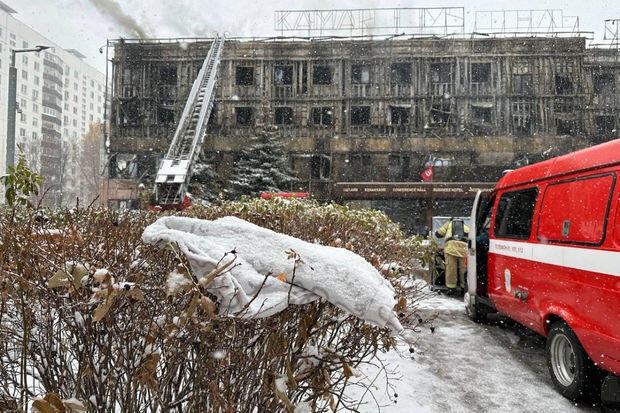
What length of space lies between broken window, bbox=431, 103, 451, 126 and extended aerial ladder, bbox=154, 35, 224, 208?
16444 mm

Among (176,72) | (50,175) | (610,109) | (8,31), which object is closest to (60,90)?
(8,31)

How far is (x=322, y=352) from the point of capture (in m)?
2.53

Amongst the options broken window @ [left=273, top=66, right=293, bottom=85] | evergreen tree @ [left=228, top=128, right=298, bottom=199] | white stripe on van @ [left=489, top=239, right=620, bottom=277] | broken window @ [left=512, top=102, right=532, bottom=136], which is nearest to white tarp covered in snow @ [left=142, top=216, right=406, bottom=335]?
white stripe on van @ [left=489, top=239, right=620, bottom=277]

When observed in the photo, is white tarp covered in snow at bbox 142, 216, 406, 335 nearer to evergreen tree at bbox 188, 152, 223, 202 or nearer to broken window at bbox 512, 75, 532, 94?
evergreen tree at bbox 188, 152, 223, 202

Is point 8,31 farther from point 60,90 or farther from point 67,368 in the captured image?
point 67,368

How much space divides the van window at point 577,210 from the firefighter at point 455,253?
4.92m

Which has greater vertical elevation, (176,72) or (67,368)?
(176,72)

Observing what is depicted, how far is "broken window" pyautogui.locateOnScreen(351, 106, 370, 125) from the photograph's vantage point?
31.6 m

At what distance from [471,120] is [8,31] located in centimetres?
9060

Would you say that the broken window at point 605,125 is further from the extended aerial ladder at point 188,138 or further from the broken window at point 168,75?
the broken window at point 168,75

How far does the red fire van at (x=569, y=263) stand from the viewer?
154 inches

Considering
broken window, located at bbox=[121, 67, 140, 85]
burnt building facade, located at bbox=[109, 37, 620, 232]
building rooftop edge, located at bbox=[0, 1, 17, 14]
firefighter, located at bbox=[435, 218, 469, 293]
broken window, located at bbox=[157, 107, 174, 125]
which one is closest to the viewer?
firefighter, located at bbox=[435, 218, 469, 293]

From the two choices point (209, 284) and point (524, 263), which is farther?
point (524, 263)

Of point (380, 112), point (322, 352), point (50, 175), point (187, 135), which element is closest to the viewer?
point (322, 352)
